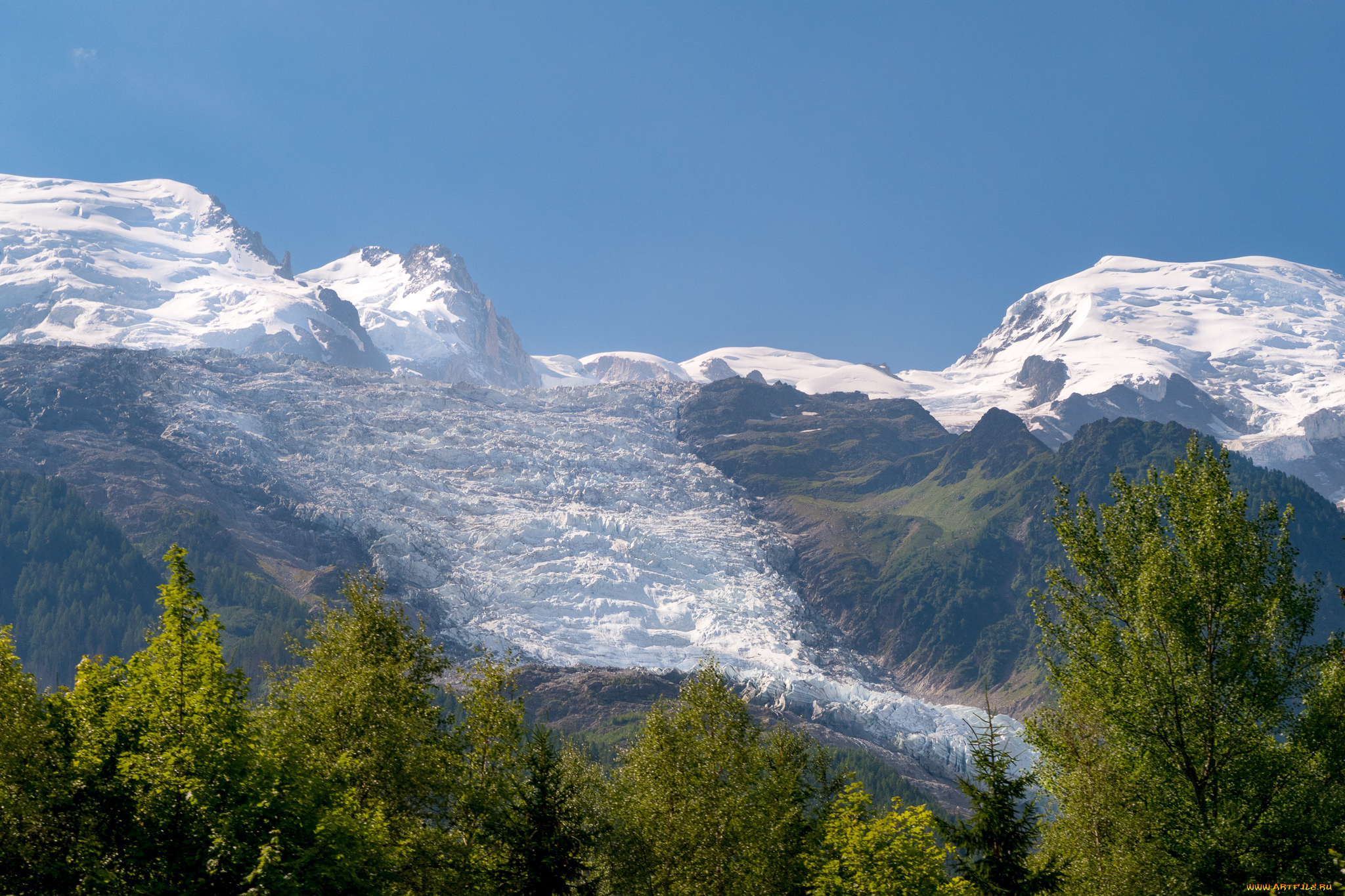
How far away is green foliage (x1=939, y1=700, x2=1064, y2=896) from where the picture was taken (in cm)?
2531

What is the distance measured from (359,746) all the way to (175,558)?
36.2 feet

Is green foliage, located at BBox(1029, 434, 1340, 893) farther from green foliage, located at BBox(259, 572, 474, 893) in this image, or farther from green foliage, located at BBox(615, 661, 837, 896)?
green foliage, located at BBox(259, 572, 474, 893)

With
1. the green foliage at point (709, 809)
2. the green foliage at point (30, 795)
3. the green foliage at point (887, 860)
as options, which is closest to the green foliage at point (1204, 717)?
the green foliage at point (887, 860)

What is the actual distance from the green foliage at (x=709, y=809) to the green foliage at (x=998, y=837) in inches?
328

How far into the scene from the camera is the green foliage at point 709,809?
3441cm

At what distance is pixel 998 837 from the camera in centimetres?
2566

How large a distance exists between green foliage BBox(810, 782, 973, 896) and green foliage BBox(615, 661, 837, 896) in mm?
2840

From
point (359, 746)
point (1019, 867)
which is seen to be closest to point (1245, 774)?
point (1019, 867)

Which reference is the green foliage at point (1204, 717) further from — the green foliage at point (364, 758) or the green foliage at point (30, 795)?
the green foliage at point (30, 795)

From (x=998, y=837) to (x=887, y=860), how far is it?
191 inches

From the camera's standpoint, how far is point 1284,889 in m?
25.9

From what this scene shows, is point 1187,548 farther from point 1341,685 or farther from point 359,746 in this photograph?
point 359,746

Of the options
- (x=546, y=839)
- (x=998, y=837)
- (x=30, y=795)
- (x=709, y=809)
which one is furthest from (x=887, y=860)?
(x=30, y=795)

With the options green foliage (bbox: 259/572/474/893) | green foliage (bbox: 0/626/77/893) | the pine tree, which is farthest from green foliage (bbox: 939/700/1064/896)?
green foliage (bbox: 0/626/77/893)
